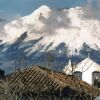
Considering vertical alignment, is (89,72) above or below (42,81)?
above

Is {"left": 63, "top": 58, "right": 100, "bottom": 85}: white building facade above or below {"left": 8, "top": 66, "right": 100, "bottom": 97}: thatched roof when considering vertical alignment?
above

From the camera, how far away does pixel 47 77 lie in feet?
164

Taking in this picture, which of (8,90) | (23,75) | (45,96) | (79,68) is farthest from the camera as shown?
(79,68)

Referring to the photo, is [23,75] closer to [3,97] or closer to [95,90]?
[95,90]

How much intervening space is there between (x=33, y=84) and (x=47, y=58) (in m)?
15.8

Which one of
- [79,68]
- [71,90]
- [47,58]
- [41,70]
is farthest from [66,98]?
[79,68]

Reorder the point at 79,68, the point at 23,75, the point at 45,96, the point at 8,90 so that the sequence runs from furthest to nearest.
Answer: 1. the point at 79,68
2. the point at 23,75
3. the point at 45,96
4. the point at 8,90

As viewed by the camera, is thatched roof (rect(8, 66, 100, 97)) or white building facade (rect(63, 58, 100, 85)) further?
white building facade (rect(63, 58, 100, 85))

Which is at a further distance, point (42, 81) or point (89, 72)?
point (89, 72)

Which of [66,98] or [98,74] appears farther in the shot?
[98,74]

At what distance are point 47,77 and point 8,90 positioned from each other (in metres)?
13.1

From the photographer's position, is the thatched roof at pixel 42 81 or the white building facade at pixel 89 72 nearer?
the thatched roof at pixel 42 81

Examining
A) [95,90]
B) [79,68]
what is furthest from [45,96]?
[79,68]

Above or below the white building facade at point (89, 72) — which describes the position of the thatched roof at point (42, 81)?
below
